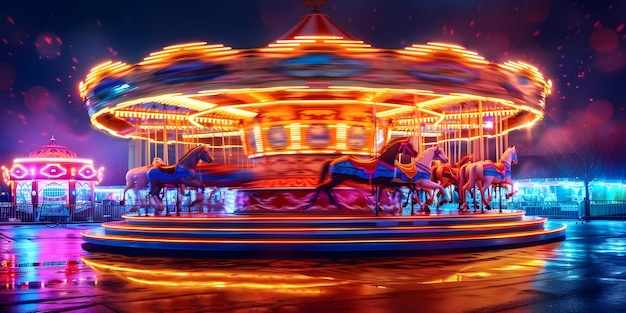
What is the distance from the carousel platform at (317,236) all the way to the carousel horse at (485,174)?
289 centimetres

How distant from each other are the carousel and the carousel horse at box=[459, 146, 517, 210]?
0.19 ft

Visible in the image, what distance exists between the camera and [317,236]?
1278 centimetres

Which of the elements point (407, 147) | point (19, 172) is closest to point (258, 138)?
point (407, 147)

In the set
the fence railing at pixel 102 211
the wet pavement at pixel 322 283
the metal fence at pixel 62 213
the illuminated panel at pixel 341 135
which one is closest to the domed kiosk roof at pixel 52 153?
the metal fence at pixel 62 213

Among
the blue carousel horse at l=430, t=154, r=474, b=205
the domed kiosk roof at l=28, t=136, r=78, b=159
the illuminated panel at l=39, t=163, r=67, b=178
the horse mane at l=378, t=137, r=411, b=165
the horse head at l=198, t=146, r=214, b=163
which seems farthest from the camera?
the domed kiosk roof at l=28, t=136, r=78, b=159

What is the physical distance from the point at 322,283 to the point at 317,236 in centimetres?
407

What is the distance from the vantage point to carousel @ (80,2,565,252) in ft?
43.5

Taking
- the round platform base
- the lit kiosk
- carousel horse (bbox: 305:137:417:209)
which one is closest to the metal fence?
the lit kiosk

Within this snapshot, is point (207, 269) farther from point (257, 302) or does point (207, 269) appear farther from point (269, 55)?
point (269, 55)

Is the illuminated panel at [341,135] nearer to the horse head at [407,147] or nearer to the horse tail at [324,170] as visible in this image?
the horse tail at [324,170]

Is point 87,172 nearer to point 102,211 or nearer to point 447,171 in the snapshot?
point 102,211

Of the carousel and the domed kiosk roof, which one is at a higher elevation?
the domed kiosk roof

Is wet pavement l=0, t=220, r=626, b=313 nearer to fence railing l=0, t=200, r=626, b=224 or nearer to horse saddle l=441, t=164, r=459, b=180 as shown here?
horse saddle l=441, t=164, r=459, b=180

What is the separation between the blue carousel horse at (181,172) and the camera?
54.0 feet
